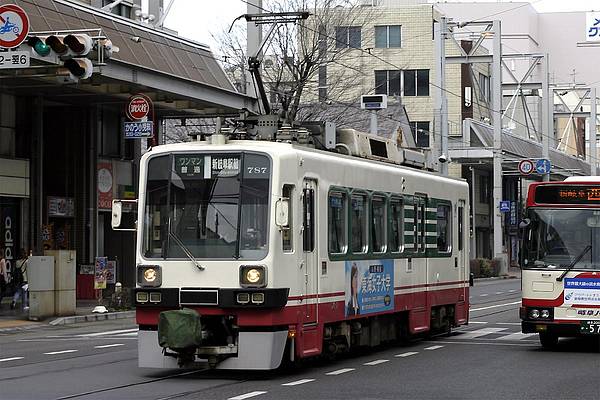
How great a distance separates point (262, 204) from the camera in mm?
15102

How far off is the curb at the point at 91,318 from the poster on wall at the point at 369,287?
39.3ft

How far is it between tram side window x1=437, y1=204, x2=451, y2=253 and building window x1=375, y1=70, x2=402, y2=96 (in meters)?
50.3

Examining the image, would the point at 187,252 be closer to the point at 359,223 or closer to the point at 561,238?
the point at 359,223

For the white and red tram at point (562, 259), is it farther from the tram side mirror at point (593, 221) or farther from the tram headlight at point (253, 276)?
the tram headlight at point (253, 276)

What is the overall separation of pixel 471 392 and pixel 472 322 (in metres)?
13.8

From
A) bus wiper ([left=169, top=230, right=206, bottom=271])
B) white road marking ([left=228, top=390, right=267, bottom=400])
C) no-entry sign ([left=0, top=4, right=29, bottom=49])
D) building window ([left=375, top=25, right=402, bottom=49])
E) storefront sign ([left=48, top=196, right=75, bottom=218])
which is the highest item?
building window ([left=375, top=25, right=402, bottom=49])

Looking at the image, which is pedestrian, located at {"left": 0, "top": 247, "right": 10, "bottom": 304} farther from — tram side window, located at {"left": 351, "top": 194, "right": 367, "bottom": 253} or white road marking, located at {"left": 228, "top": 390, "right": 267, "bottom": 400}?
white road marking, located at {"left": 228, "top": 390, "right": 267, "bottom": 400}

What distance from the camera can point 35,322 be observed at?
94.2ft

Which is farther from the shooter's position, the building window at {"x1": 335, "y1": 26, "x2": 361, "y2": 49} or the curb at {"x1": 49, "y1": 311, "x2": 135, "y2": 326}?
the building window at {"x1": 335, "y1": 26, "x2": 361, "y2": 49}

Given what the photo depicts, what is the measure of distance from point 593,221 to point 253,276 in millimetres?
7169

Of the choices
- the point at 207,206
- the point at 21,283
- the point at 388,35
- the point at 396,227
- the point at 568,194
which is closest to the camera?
the point at 207,206

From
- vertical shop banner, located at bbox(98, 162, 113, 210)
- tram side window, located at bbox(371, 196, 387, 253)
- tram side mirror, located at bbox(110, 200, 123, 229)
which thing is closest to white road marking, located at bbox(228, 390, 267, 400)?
tram side mirror, located at bbox(110, 200, 123, 229)

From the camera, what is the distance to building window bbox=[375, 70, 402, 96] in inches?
2859

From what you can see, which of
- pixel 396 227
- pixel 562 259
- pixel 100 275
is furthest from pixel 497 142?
pixel 396 227
